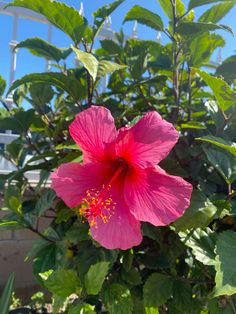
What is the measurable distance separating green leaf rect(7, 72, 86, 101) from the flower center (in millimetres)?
326

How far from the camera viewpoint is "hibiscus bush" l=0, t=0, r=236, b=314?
2.28ft

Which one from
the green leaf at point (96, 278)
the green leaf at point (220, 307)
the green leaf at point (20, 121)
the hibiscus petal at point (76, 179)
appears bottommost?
the green leaf at point (220, 307)

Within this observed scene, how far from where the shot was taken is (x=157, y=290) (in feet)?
2.91

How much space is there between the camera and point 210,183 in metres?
1.03

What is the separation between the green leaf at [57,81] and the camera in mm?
916

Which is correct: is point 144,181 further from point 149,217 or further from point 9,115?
point 9,115

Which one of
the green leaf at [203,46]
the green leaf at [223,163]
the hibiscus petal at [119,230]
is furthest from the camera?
the green leaf at [203,46]

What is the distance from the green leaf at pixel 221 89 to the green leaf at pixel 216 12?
1.10 feet

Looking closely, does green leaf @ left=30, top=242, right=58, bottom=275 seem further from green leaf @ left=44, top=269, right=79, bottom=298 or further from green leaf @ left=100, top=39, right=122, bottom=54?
green leaf @ left=100, top=39, right=122, bottom=54

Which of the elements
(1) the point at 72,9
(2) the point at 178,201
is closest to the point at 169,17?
(1) the point at 72,9

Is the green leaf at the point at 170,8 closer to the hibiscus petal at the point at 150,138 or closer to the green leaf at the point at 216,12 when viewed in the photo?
the green leaf at the point at 216,12

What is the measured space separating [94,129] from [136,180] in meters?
0.14

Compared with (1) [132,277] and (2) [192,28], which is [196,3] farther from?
(1) [132,277]

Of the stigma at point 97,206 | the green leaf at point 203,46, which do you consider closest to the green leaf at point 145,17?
the green leaf at point 203,46
